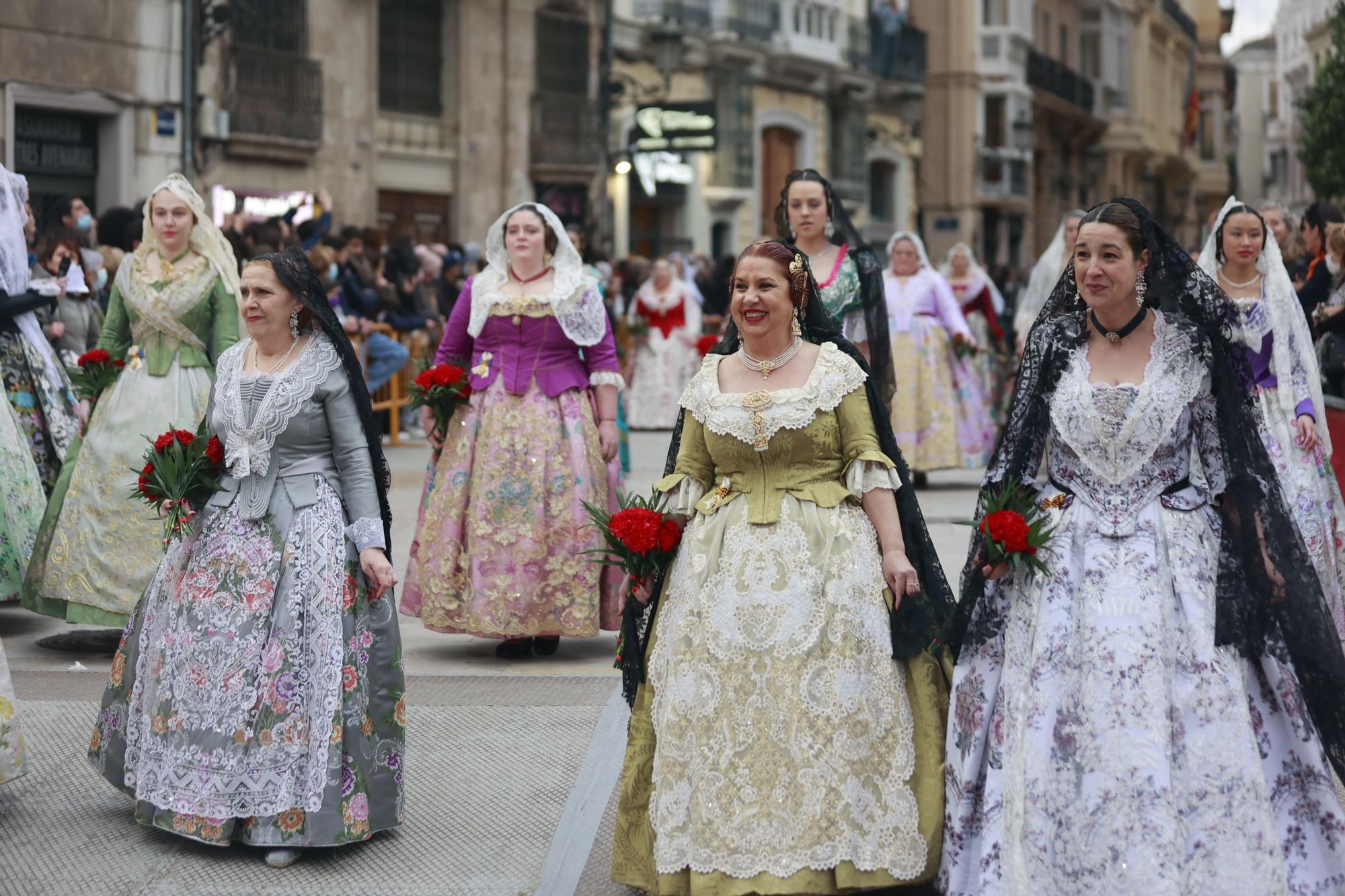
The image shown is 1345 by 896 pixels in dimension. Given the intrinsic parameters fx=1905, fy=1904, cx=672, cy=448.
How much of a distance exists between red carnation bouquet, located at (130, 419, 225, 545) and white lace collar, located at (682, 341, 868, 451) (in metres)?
1.50

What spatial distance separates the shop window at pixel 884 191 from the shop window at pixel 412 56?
1724 cm

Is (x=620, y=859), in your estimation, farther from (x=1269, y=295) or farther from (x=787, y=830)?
Result: (x=1269, y=295)

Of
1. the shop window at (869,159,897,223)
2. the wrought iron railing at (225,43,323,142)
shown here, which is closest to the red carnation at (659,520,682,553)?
the wrought iron railing at (225,43,323,142)

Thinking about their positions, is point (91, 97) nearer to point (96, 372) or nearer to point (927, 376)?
point (927, 376)

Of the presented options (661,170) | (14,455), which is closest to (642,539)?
(14,455)

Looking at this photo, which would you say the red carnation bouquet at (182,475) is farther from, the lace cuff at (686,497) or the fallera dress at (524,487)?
Result: the fallera dress at (524,487)

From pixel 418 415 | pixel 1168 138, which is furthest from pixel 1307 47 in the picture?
pixel 418 415

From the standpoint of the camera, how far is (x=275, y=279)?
541 cm

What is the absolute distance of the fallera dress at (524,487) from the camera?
304 inches

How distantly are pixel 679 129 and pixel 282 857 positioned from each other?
72.5ft

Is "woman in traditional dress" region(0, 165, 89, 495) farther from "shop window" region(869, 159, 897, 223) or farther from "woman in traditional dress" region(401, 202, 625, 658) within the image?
"shop window" region(869, 159, 897, 223)

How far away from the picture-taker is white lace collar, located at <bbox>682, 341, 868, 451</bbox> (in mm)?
4801

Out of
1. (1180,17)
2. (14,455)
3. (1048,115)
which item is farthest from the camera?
(1180,17)
